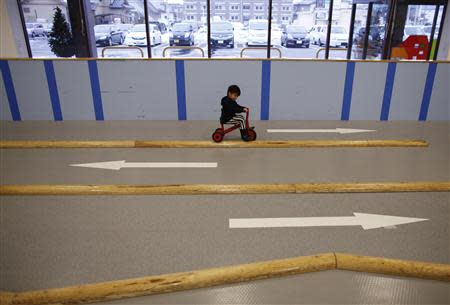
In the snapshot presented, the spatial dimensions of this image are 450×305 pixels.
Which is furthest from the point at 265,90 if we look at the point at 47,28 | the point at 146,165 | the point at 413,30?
the point at 47,28

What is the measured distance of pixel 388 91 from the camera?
6414 millimetres

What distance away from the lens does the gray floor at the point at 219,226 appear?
2.34 metres

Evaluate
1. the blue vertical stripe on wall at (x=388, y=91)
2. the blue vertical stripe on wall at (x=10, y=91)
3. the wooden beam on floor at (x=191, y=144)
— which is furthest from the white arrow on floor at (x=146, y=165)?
the blue vertical stripe on wall at (x=388, y=91)

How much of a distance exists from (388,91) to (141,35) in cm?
759

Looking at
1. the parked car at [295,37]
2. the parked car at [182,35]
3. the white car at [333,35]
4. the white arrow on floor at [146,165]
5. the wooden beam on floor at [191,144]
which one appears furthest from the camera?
the parked car at [295,37]

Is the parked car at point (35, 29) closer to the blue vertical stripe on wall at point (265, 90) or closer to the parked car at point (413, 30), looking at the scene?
the blue vertical stripe on wall at point (265, 90)

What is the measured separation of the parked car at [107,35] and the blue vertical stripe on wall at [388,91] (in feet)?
27.2

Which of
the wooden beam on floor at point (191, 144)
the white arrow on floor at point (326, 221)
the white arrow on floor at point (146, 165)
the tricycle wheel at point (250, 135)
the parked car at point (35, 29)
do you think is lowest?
the white arrow on floor at point (326, 221)

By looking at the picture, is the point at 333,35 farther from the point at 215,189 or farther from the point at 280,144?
the point at 215,189

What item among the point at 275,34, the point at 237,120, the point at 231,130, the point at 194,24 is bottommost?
the point at 231,130

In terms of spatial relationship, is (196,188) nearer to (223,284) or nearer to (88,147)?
(223,284)

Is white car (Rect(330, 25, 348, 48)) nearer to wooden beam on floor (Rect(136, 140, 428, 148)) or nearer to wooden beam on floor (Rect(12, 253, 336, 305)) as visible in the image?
wooden beam on floor (Rect(136, 140, 428, 148))

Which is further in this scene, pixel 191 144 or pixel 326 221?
pixel 191 144

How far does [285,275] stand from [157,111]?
4.85 m
